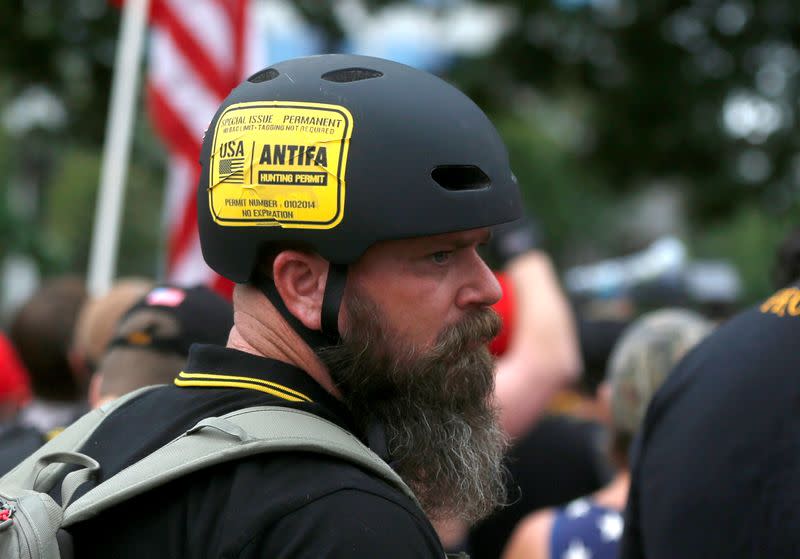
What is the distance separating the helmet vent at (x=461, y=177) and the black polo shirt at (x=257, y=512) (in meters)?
0.53

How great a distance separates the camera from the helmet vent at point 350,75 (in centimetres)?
223

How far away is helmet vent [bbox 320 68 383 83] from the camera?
2.23 m

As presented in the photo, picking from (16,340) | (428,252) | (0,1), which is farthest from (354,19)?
(428,252)

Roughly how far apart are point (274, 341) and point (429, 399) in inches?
12.7

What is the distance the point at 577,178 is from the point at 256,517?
16.6 m

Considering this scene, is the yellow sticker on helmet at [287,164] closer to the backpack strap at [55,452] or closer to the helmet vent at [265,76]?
the helmet vent at [265,76]

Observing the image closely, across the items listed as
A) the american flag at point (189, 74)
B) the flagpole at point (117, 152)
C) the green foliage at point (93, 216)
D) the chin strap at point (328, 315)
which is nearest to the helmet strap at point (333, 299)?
the chin strap at point (328, 315)

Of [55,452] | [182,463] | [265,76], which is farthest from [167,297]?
[182,463]

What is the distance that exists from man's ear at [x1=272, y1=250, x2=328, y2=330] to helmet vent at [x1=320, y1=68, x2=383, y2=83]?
355 mm

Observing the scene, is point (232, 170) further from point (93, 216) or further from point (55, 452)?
point (93, 216)

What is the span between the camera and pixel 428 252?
2199 millimetres

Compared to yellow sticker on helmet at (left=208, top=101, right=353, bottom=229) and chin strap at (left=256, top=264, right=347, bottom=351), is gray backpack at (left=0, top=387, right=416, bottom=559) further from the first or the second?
yellow sticker on helmet at (left=208, top=101, right=353, bottom=229)

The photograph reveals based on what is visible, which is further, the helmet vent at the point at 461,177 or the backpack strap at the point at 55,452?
the helmet vent at the point at 461,177

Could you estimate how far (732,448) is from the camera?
2660mm
